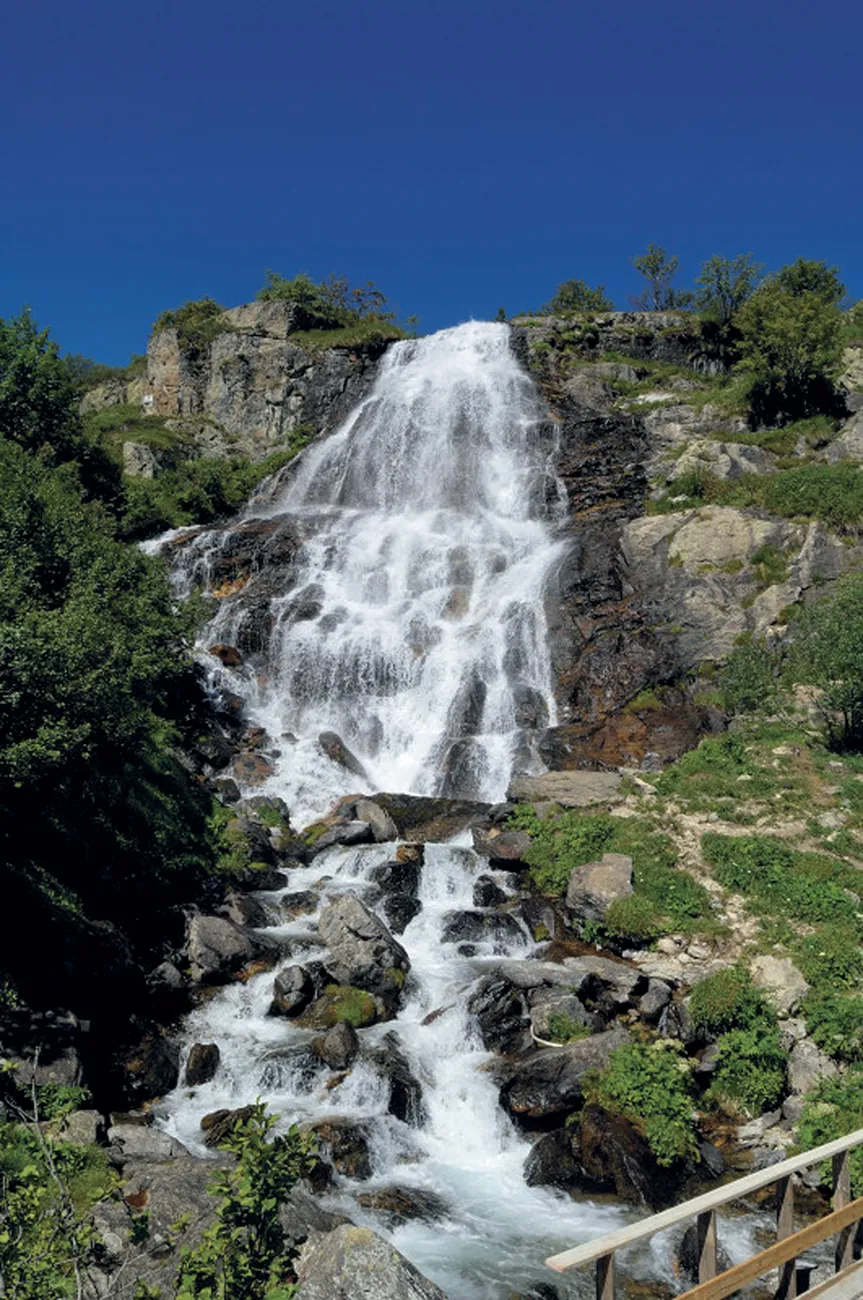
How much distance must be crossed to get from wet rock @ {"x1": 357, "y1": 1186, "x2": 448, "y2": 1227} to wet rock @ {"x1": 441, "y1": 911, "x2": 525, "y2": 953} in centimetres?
641

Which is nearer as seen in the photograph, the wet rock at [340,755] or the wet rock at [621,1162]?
the wet rock at [621,1162]

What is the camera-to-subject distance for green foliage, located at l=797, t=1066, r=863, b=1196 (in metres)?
11.2

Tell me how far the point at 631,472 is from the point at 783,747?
21168 millimetres

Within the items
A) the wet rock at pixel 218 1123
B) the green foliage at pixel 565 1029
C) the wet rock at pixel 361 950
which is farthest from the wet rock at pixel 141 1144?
the green foliage at pixel 565 1029

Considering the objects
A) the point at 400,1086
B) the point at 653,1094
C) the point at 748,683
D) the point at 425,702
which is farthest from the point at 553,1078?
the point at 425,702

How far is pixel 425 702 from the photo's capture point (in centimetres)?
2983

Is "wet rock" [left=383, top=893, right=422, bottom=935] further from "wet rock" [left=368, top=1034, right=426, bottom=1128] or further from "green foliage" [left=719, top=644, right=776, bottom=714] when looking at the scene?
"green foliage" [left=719, top=644, right=776, bottom=714]

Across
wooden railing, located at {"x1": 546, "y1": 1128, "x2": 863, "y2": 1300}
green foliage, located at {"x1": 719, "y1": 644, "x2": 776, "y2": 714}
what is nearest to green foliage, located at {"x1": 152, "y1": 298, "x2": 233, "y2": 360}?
green foliage, located at {"x1": 719, "y1": 644, "x2": 776, "y2": 714}

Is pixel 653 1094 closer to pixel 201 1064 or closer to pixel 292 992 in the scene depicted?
pixel 292 992

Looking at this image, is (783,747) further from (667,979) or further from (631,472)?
(631,472)

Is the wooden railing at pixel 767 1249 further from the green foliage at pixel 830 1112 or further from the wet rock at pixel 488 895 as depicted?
the wet rock at pixel 488 895

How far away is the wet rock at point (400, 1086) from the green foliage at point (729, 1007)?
4.60 metres

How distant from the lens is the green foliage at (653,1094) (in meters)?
11.7

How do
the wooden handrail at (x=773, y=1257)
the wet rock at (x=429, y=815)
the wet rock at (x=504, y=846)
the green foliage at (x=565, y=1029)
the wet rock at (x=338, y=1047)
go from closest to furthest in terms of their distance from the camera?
the wooden handrail at (x=773, y=1257)
the wet rock at (x=338, y=1047)
the green foliage at (x=565, y=1029)
the wet rock at (x=504, y=846)
the wet rock at (x=429, y=815)
